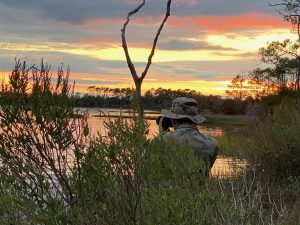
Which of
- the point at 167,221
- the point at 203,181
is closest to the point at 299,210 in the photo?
the point at 203,181

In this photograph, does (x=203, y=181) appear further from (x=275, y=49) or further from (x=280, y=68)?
(x=280, y=68)

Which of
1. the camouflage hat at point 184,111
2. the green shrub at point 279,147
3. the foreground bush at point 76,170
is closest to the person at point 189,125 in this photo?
the camouflage hat at point 184,111

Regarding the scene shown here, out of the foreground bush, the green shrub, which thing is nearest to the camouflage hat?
the foreground bush

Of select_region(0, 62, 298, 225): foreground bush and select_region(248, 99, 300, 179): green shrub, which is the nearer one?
select_region(0, 62, 298, 225): foreground bush

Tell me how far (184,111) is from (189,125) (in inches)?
7.8

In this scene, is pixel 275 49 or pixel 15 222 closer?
pixel 15 222

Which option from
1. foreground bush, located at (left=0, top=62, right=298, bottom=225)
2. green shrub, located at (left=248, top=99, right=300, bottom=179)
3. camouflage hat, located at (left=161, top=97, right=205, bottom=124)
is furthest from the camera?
green shrub, located at (left=248, top=99, right=300, bottom=179)

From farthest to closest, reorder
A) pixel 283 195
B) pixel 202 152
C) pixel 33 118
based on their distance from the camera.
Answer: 1. pixel 283 195
2. pixel 202 152
3. pixel 33 118

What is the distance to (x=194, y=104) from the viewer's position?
627 cm

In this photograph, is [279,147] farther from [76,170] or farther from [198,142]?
[76,170]

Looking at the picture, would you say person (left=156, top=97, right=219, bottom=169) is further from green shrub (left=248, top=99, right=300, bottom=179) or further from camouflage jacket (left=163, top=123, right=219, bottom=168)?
green shrub (left=248, top=99, right=300, bottom=179)

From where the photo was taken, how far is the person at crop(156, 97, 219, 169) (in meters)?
6.01

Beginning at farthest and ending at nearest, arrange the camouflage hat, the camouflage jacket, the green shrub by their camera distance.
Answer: the green shrub
the camouflage hat
the camouflage jacket

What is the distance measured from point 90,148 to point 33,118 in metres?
0.38
